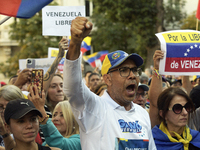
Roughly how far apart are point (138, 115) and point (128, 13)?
54.7 ft

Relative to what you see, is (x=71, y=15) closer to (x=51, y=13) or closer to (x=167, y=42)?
(x=51, y=13)

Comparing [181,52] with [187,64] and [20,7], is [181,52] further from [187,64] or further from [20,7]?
[20,7]

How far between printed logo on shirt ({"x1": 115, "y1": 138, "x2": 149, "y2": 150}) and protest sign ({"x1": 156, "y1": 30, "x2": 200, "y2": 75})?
1.78 metres

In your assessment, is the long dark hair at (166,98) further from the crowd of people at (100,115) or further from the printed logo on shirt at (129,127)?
the printed logo on shirt at (129,127)

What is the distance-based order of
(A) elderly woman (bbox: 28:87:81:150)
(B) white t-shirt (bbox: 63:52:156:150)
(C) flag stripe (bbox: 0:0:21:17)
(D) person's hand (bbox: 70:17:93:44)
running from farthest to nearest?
(C) flag stripe (bbox: 0:0:21:17) → (A) elderly woman (bbox: 28:87:81:150) → (B) white t-shirt (bbox: 63:52:156:150) → (D) person's hand (bbox: 70:17:93:44)

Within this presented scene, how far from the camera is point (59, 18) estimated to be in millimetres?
5250

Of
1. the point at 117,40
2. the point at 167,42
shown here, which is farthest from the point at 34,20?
the point at 167,42

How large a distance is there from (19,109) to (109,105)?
80 cm

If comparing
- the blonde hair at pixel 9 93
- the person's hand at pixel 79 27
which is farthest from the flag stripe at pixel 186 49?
the person's hand at pixel 79 27

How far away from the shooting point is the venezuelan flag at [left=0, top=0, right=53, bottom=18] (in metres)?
3.36

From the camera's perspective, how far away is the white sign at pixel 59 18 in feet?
17.0

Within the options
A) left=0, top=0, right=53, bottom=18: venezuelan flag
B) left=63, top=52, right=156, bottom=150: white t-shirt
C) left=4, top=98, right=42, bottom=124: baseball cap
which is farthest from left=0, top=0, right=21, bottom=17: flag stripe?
left=63, top=52, right=156, bottom=150: white t-shirt

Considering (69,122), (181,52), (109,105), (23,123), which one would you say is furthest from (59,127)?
(181,52)

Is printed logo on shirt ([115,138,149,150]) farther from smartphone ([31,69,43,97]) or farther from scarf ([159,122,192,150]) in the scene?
smartphone ([31,69,43,97])
